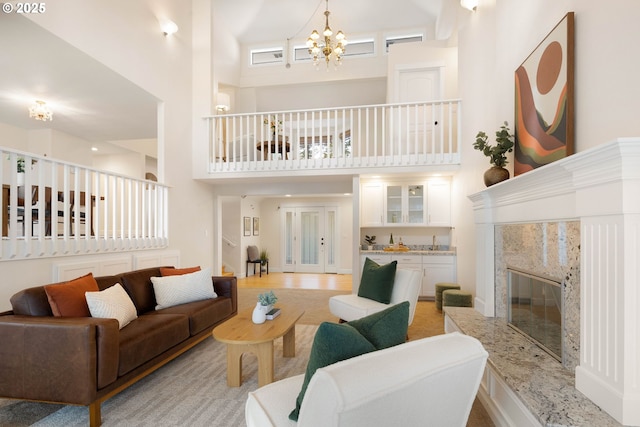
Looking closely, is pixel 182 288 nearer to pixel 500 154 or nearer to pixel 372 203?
pixel 500 154

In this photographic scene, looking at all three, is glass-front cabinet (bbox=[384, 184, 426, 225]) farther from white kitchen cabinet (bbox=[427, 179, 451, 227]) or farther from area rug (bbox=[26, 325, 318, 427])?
area rug (bbox=[26, 325, 318, 427])

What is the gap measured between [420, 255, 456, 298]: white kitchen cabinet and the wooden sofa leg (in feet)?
15.4

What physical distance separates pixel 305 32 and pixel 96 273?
20.5 feet

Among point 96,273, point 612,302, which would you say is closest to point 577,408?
point 612,302

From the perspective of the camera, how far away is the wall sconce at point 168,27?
491 cm

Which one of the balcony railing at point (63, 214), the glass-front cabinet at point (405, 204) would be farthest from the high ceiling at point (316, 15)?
the balcony railing at point (63, 214)

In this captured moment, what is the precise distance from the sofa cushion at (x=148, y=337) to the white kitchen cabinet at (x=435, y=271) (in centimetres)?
391

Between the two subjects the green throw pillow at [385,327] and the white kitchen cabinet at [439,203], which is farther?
the white kitchen cabinet at [439,203]

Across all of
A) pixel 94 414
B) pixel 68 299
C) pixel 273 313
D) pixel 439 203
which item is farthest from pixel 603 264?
pixel 439 203

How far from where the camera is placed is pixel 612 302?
147 cm

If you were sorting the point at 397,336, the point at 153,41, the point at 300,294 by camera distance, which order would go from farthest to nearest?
the point at 300,294 → the point at 153,41 → the point at 397,336

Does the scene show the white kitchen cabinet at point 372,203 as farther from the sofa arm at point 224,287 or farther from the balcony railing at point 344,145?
the sofa arm at point 224,287

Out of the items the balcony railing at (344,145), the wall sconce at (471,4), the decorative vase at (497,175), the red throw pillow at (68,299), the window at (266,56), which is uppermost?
the window at (266,56)

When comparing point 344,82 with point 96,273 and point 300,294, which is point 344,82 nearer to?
point 300,294
